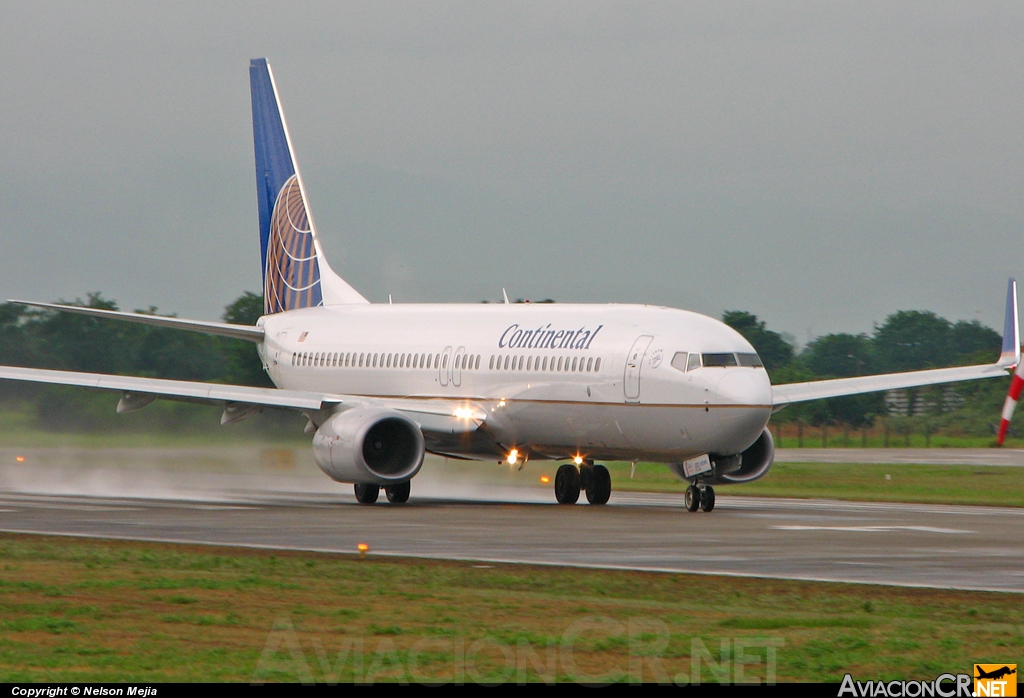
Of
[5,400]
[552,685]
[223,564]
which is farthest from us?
[5,400]

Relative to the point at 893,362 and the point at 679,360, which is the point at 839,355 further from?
the point at 679,360

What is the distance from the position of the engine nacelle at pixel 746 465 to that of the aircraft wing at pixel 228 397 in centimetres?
449

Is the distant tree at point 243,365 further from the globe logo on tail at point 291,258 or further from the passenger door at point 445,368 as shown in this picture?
the passenger door at point 445,368

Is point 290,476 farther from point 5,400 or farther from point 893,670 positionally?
point 893,670

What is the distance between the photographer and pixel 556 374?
30.7 meters

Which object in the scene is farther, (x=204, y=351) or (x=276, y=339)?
(x=204, y=351)

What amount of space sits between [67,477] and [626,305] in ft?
48.6

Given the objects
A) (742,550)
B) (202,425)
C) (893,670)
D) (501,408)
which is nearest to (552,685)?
(893,670)

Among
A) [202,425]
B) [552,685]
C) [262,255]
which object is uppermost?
[262,255]

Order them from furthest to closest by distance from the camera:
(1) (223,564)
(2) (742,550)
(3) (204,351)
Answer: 1. (3) (204,351)
2. (2) (742,550)
3. (1) (223,564)

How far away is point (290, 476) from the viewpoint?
40.5m

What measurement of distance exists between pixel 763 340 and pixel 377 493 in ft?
186

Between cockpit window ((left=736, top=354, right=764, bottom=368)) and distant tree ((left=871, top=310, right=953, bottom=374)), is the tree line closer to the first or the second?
distant tree ((left=871, top=310, right=953, bottom=374))

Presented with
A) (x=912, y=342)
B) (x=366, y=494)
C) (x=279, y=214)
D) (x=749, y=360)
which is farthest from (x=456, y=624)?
(x=912, y=342)
